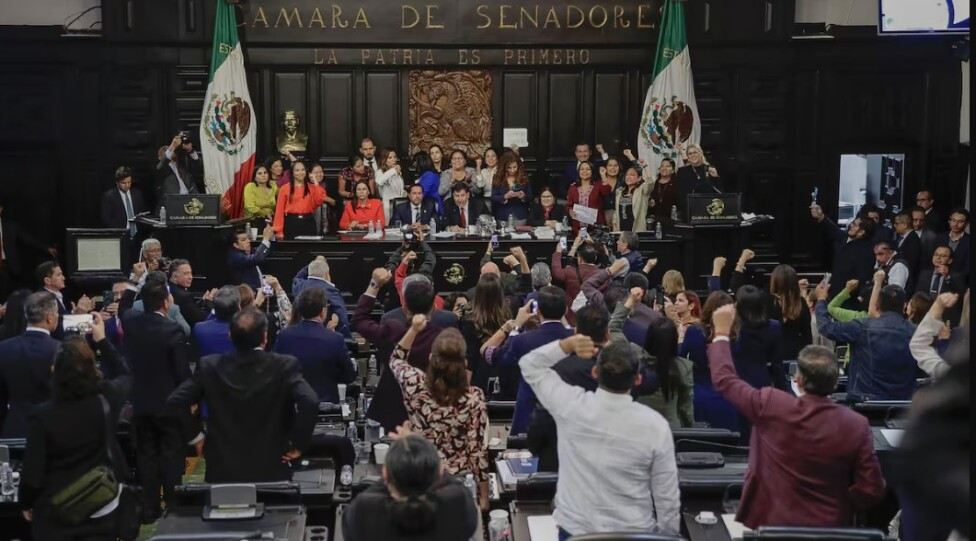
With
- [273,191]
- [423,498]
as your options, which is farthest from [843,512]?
[273,191]

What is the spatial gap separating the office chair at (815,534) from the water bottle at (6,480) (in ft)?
11.5

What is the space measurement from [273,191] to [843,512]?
9.85 m

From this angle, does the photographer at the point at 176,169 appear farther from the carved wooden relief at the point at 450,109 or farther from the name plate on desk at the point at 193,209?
the carved wooden relief at the point at 450,109

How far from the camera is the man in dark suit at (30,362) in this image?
624cm

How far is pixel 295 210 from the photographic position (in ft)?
42.8

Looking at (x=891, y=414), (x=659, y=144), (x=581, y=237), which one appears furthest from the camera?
(x=659, y=144)

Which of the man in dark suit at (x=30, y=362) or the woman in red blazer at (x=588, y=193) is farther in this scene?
the woman in red blazer at (x=588, y=193)

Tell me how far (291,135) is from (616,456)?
38.6 ft

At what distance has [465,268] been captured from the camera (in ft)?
42.4

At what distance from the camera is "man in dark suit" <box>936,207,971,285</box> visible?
427 inches

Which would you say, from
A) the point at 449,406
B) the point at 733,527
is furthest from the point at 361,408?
the point at 733,527

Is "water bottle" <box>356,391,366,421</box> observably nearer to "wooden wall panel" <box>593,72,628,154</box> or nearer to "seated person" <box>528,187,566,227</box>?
"seated person" <box>528,187,566,227</box>

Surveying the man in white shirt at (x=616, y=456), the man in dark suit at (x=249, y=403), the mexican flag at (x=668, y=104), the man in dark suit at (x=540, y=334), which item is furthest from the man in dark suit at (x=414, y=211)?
the man in white shirt at (x=616, y=456)

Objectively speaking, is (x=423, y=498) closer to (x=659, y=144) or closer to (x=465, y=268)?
(x=465, y=268)
